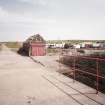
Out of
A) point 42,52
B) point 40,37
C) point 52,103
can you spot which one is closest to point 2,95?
point 52,103

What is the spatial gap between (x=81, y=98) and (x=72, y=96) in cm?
39

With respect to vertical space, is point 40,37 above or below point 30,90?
above

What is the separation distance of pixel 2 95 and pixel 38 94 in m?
1.26

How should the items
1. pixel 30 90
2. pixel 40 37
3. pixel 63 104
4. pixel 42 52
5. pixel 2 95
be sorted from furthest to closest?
pixel 40 37 → pixel 42 52 → pixel 30 90 → pixel 2 95 → pixel 63 104

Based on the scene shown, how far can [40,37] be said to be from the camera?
110 ft

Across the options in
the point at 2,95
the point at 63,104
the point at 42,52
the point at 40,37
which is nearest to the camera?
the point at 63,104

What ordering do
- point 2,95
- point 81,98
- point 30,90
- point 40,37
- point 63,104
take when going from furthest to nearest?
point 40,37 → point 30,90 → point 2,95 → point 81,98 → point 63,104

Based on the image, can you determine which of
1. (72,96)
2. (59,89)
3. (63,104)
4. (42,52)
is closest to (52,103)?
(63,104)

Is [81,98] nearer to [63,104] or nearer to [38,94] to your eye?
[63,104]

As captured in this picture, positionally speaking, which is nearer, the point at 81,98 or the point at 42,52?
the point at 81,98

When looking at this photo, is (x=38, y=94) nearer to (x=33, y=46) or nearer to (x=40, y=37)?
(x=33, y=46)

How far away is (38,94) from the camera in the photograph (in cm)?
773

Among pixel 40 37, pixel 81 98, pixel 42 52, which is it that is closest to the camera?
pixel 81 98

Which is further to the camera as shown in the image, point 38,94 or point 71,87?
point 71,87
